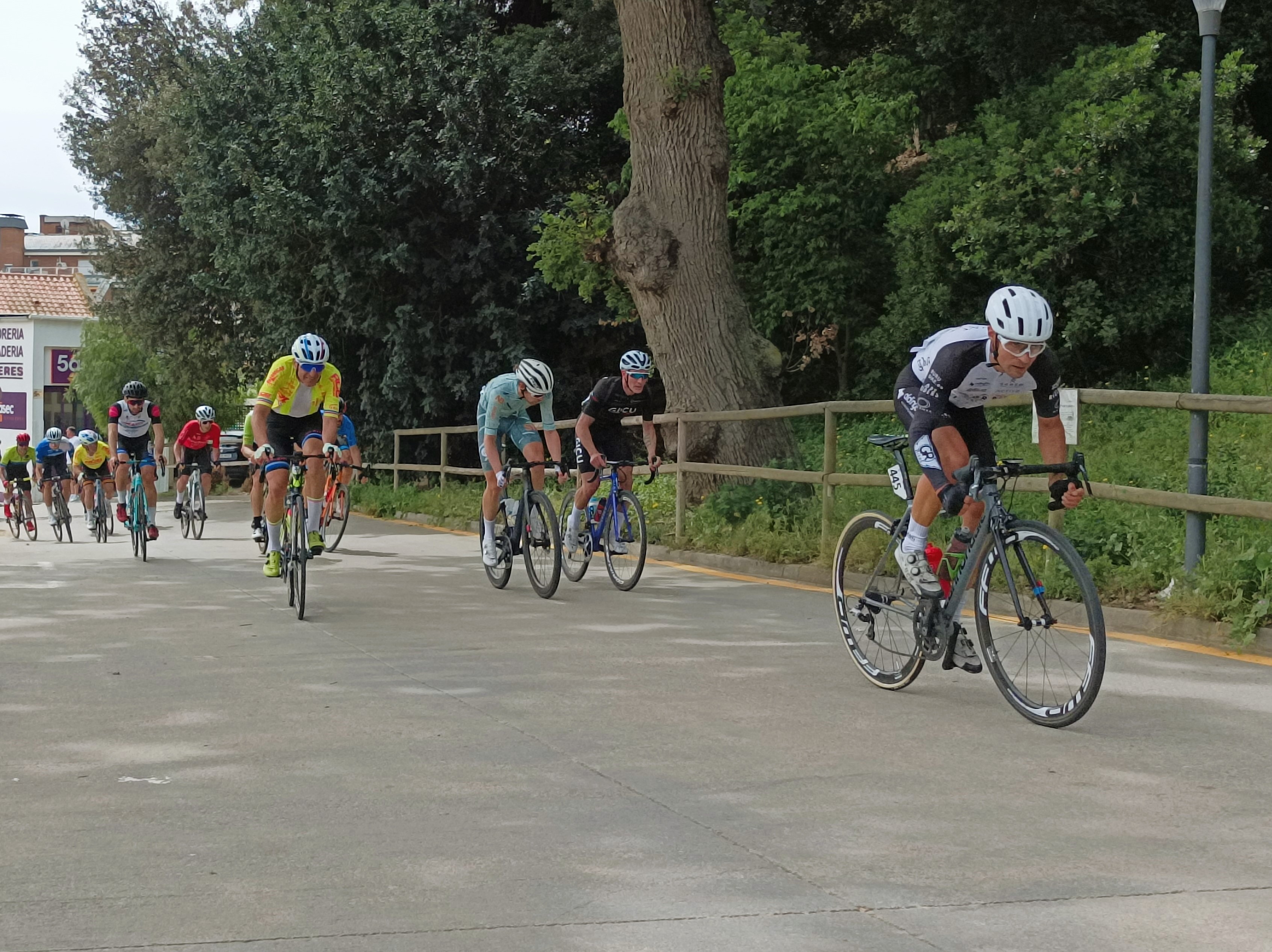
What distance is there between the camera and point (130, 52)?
1714 inches

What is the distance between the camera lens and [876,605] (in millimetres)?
7840

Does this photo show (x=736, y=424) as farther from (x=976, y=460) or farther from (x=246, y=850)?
(x=246, y=850)

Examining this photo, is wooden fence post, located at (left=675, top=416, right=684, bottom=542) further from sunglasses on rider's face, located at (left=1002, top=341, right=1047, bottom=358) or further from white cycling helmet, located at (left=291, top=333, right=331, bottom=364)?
sunglasses on rider's face, located at (left=1002, top=341, right=1047, bottom=358)

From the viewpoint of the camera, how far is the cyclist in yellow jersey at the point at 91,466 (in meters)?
22.4

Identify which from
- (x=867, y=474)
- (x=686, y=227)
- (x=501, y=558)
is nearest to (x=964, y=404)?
(x=501, y=558)

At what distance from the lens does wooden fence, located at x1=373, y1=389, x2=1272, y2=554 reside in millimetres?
9438

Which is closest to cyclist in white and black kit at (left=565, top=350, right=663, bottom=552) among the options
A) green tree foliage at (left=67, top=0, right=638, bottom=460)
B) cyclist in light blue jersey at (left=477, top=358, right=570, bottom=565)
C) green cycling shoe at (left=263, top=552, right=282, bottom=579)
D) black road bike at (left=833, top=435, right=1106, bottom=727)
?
cyclist in light blue jersey at (left=477, top=358, right=570, bottom=565)

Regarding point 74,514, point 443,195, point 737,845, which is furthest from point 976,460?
point 74,514

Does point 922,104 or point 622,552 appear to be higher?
point 922,104

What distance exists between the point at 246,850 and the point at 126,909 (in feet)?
2.09

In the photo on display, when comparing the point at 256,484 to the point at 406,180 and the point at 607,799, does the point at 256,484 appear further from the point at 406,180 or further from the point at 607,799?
the point at 406,180

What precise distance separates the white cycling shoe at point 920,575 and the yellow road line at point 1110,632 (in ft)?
1.68

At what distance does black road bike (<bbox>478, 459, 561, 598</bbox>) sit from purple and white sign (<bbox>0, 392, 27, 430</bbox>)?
247ft

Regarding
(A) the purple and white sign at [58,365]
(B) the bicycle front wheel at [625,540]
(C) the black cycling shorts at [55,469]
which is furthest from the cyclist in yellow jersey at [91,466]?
(A) the purple and white sign at [58,365]
